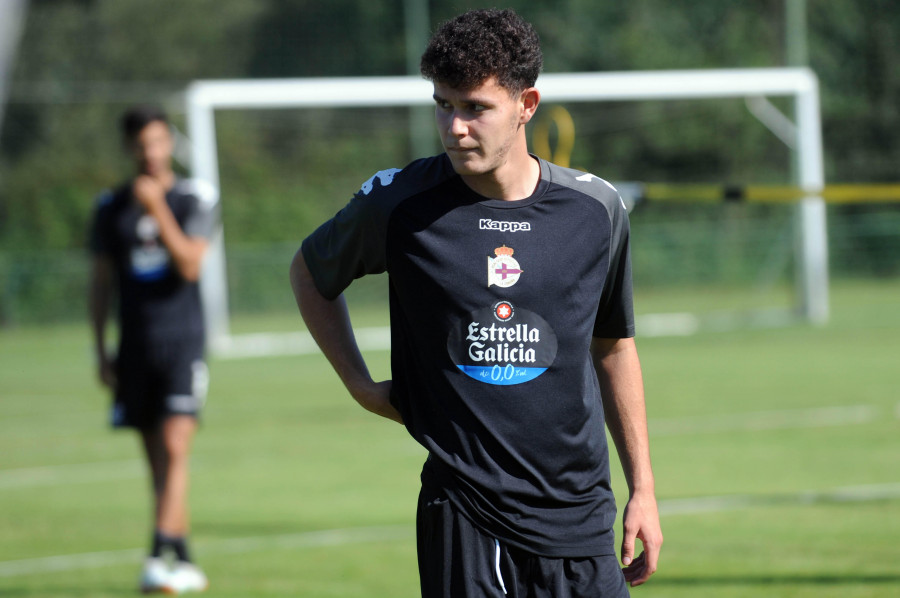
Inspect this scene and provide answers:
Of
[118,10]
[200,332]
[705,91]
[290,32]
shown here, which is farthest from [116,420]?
[118,10]

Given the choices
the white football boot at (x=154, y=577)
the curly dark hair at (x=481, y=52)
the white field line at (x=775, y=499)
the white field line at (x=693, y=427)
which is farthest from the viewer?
the white field line at (x=693, y=427)

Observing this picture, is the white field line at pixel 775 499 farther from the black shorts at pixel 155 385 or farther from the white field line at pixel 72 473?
the white field line at pixel 72 473

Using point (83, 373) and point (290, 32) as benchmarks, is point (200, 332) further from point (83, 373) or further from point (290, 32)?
point (290, 32)

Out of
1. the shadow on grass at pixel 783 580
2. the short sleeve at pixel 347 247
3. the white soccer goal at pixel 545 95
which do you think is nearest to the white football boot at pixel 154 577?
the shadow on grass at pixel 783 580

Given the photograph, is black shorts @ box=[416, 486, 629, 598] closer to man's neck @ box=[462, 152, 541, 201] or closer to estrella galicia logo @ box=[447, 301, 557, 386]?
estrella galicia logo @ box=[447, 301, 557, 386]

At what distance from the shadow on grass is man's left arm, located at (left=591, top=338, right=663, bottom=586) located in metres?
3.00

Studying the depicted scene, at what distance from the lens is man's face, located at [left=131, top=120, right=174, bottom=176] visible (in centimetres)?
690

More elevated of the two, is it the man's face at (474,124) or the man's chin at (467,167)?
the man's face at (474,124)

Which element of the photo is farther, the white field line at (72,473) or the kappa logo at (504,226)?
the white field line at (72,473)

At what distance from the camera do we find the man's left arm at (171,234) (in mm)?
6965

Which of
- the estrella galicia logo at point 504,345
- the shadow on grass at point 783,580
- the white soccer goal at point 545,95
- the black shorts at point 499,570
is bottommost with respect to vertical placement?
the shadow on grass at point 783,580

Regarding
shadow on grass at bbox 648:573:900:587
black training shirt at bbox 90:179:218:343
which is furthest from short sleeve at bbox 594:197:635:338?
black training shirt at bbox 90:179:218:343

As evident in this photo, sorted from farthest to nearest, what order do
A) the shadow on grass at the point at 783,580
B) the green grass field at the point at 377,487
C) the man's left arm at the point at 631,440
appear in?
the green grass field at the point at 377,487 < the shadow on grass at the point at 783,580 < the man's left arm at the point at 631,440

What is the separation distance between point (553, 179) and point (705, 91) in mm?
18994
